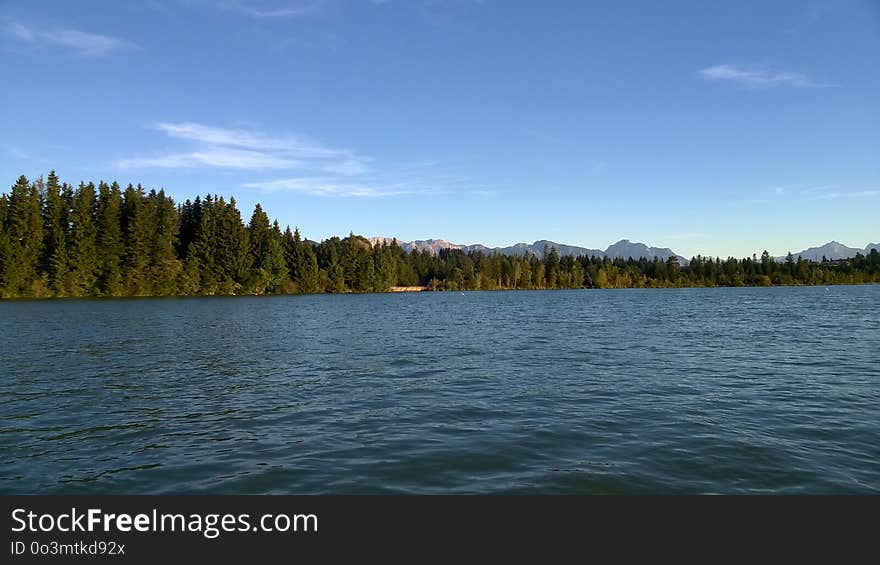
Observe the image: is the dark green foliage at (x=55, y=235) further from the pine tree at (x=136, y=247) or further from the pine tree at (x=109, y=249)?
the pine tree at (x=136, y=247)

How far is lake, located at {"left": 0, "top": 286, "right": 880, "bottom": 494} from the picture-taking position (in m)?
12.4

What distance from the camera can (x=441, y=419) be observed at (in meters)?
17.7

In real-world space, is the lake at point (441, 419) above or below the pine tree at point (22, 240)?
below

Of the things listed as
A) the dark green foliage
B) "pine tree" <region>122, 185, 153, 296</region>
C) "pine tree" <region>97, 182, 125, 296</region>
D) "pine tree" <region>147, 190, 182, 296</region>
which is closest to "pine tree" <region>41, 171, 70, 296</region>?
the dark green foliage

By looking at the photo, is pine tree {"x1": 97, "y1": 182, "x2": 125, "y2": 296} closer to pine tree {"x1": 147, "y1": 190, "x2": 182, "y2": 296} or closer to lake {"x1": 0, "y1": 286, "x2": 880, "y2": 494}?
pine tree {"x1": 147, "y1": 190, "x2": 182, "y2": 296}

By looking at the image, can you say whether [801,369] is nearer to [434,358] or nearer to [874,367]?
[874,367]

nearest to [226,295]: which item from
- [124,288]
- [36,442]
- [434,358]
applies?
[124,288]

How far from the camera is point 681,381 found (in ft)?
79.6

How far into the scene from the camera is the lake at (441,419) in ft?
40.5

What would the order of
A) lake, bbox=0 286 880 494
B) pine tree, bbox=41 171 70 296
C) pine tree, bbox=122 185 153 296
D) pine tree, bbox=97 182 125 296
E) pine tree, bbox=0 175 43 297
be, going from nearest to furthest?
lake, bbox=0 286 880 494, pine tree, bbox=0 175 43 297, pine tree, bbox=41 171 70 296, pine tree, bbox=97 182 125 296, pine tree, bbox=122 185 153 296

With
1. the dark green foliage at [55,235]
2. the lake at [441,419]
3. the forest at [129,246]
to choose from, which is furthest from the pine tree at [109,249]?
the lake at [441,419]

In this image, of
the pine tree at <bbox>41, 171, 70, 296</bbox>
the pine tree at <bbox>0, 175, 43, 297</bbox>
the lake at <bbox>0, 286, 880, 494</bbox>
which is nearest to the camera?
the lake at <bbox>0, 286, 880, 494</bbox>

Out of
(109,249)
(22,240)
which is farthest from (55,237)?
(109,249)

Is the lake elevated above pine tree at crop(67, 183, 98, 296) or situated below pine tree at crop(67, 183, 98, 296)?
below
